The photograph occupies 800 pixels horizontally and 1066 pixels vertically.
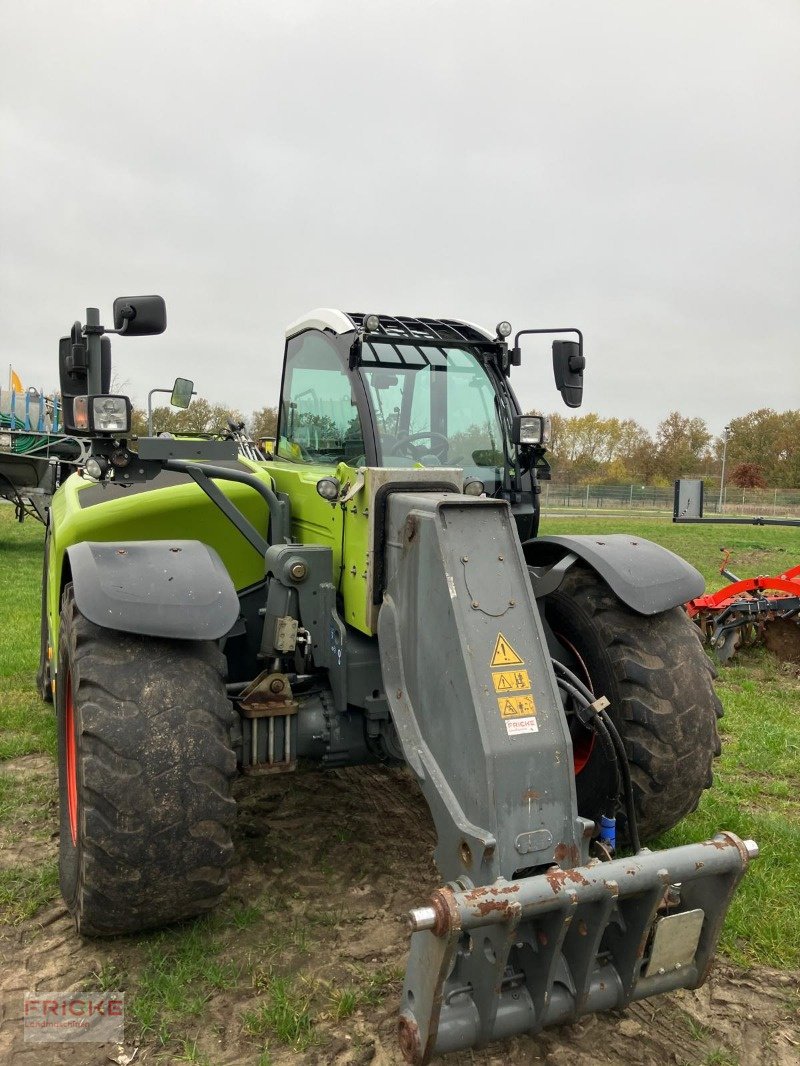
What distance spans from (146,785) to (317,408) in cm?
211

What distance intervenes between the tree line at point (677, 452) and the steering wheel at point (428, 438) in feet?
143

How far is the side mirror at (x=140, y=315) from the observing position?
3330 mm

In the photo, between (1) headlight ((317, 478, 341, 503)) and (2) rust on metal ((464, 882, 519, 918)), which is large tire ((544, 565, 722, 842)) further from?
(2) rust on metal ((464, 882, 519, 918))

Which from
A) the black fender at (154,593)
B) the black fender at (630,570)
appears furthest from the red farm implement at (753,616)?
the black fender at (154,593)

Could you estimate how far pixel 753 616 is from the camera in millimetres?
7203

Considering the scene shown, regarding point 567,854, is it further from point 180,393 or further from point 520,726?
point 180,393

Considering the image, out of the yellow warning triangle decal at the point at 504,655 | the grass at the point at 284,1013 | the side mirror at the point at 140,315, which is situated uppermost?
the side mirror at the point at 140,315

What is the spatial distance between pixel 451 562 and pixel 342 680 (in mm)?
841

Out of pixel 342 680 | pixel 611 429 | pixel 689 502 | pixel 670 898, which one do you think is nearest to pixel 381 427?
pixel 342 680

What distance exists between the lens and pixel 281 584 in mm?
3514

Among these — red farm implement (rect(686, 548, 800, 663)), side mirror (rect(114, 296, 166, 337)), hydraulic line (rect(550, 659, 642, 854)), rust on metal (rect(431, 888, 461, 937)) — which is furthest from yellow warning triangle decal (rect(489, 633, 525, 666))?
red farm implement (rect(686, 548, 800, 663))

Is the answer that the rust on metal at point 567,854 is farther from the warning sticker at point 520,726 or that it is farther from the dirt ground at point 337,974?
the dirt ground at point 337,974

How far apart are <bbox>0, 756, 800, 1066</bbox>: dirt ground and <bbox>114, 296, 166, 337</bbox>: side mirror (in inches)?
87.6

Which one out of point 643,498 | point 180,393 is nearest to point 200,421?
point 180,393
